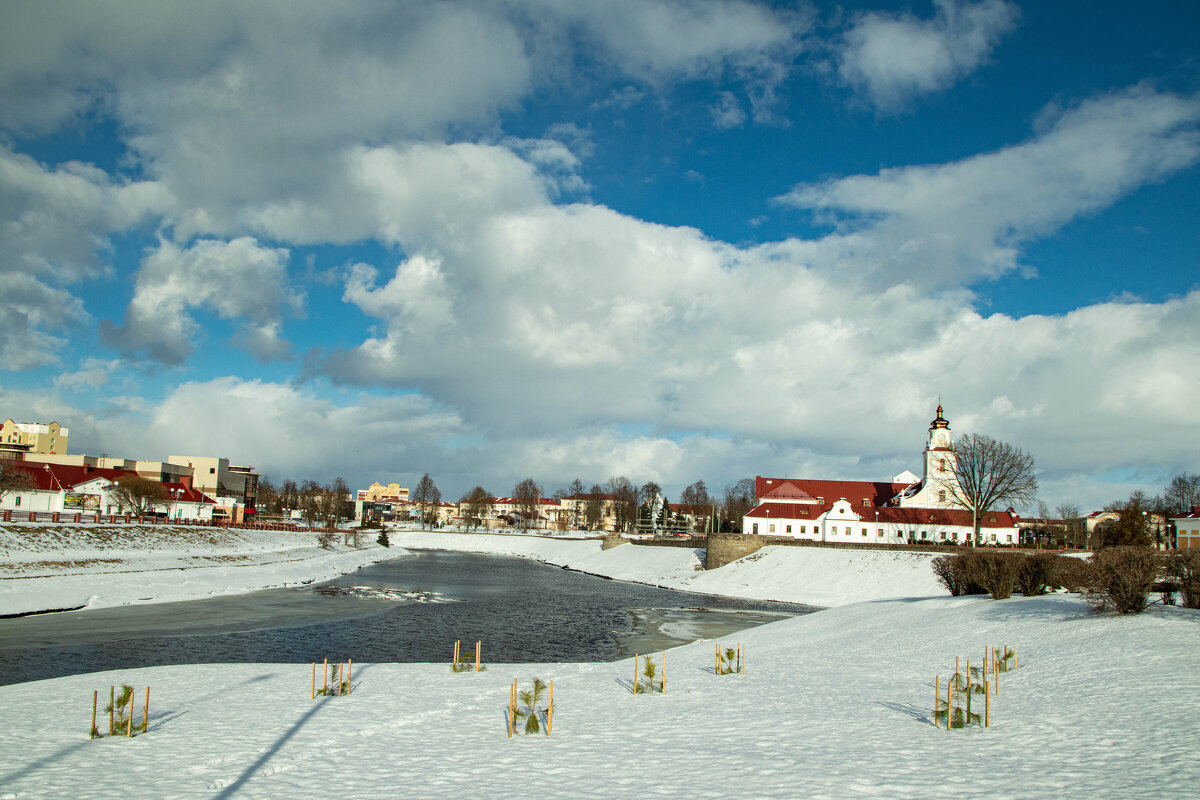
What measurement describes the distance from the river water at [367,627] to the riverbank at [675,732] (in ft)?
17.3

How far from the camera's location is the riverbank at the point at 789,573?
2484 inches

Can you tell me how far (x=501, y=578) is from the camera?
257 ft

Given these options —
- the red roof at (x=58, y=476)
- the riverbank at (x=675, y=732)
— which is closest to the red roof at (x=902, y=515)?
the riverbank at (x=675, y=732)

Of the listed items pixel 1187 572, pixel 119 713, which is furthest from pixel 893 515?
pixel 119 713

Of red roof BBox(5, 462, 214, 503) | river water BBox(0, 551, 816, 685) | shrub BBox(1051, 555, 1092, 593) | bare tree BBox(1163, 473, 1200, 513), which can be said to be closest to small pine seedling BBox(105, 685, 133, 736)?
river water BBox(0, 551, 816, 685)

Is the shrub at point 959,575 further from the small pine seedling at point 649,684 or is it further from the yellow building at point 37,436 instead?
the yellow building at point 37,436

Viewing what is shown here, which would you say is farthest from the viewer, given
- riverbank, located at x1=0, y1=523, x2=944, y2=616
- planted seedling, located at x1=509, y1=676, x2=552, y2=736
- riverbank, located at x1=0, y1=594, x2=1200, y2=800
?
riverbank, located at x1=0, y1=523, x2=944, y2=616

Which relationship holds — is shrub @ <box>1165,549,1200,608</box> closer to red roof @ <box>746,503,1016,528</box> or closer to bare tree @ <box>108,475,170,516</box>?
red roof @ <box>746,503,1016,528</box>

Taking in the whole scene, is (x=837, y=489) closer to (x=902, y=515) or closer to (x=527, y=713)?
(x=902, y=515)

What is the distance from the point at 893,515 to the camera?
A: 106 meters

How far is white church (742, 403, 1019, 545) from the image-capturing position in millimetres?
103250

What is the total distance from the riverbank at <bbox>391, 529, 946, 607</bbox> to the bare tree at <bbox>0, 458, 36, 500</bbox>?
202ft

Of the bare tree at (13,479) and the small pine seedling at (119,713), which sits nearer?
the small pine seedling at (119,713)

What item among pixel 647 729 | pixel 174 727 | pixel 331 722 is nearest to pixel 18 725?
pixel 174 727
